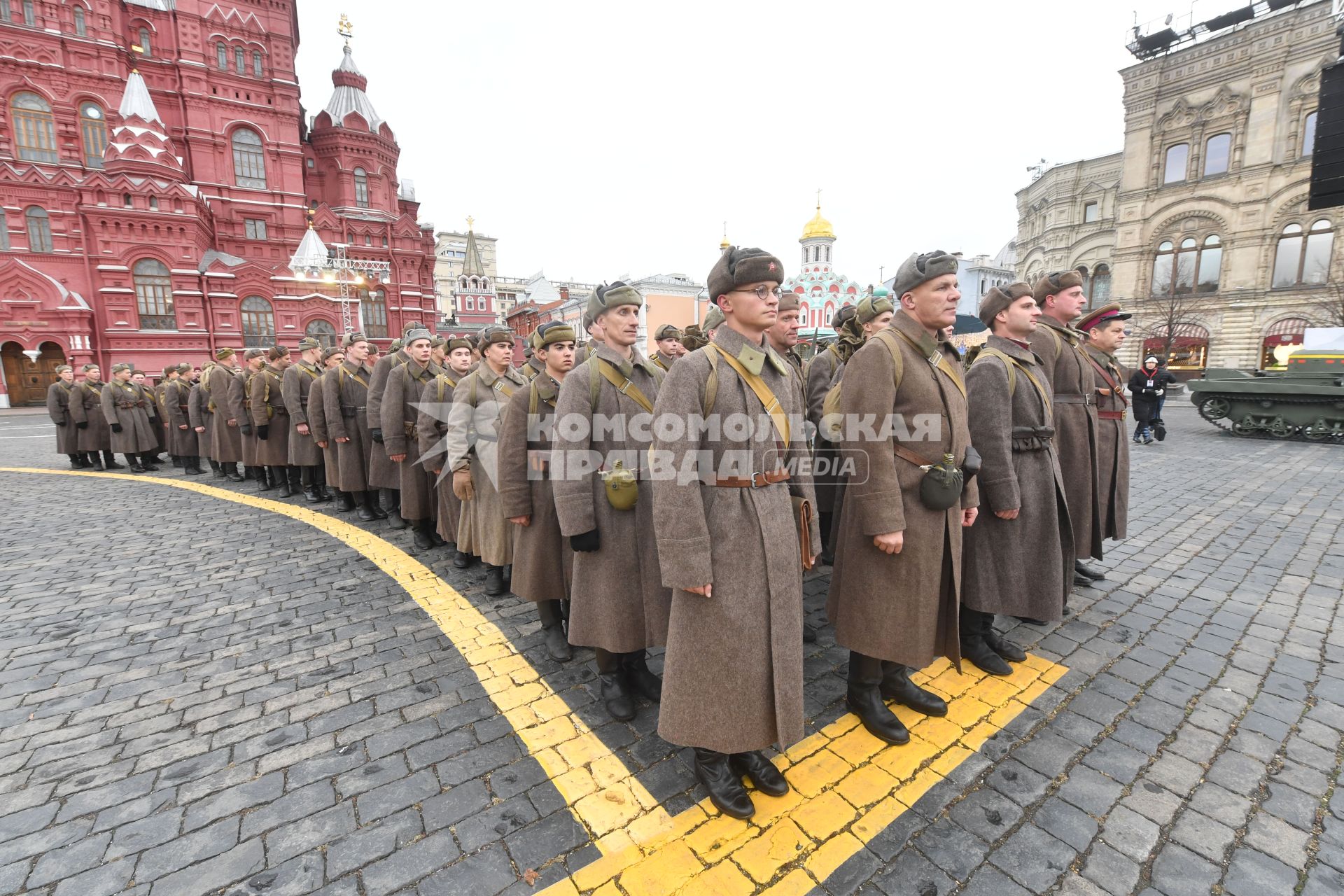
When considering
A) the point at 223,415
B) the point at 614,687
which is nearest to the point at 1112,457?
the point at 614,687

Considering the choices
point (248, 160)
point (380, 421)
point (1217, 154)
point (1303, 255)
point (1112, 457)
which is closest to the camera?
point (1112, 457)

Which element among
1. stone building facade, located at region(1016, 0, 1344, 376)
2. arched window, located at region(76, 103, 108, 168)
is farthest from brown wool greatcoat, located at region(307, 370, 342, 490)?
stone building facade, located at region(1016, 0, 1344, 376)

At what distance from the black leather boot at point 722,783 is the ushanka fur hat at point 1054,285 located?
12.8 feet

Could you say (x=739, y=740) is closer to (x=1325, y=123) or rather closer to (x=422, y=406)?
(x=422, y=406)

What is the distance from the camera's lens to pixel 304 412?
24.6ft

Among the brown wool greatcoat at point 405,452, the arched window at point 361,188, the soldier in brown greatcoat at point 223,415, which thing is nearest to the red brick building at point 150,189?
the arched window at point 361,188

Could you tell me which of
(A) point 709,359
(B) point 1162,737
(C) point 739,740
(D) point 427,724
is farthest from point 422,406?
(B) point 1162,737

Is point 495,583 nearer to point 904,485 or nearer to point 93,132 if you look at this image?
point 904,485

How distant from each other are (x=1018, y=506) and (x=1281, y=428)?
14.4 metres

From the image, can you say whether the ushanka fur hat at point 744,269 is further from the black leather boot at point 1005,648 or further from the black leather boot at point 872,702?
the black leather boot at point 1005,648

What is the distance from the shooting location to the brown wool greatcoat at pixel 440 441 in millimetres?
5207

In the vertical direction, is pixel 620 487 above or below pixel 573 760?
above

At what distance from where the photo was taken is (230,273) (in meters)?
29.5

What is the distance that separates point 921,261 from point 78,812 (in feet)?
14.6
